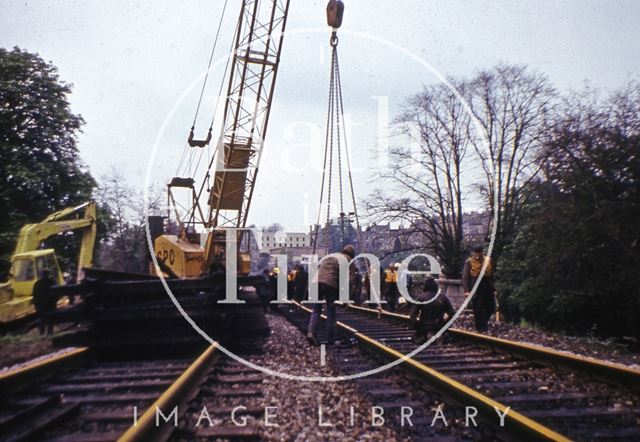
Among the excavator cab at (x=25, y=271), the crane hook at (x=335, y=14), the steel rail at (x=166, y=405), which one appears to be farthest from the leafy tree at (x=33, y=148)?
the steel rail at (x=166, y=405)

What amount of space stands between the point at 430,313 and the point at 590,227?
339 inches

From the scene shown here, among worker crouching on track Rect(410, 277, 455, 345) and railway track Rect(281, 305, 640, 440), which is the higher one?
worker crouching on track Rect(410, 277, 455, 345)

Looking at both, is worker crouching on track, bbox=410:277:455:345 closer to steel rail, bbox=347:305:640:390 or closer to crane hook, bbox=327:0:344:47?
steel rail, bbox=347:305:640:390

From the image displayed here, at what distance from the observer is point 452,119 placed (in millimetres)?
29281

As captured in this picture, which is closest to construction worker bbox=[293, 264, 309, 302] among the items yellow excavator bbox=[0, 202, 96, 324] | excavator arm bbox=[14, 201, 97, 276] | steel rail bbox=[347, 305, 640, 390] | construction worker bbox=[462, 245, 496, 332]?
excavator arm bbox=[14, 201, 97, 276]

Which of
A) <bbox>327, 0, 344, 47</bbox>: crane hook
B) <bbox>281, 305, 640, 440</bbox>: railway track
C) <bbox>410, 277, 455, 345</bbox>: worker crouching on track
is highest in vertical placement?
<bbox>327, 0, 344, 47</bbox>: crane hook

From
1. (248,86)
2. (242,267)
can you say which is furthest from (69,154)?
(242,267)

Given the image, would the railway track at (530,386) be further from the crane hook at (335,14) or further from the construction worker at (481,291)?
the crane hook at (335,14)

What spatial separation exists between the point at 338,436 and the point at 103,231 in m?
27.4

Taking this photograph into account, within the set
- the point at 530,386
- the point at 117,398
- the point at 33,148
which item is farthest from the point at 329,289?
the point at 33,148

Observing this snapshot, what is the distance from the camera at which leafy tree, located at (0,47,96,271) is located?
22.1m

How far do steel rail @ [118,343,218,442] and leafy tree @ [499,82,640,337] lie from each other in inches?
479

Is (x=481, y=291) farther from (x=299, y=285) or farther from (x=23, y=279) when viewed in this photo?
(x=23, y=279)

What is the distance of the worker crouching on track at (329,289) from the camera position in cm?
716
